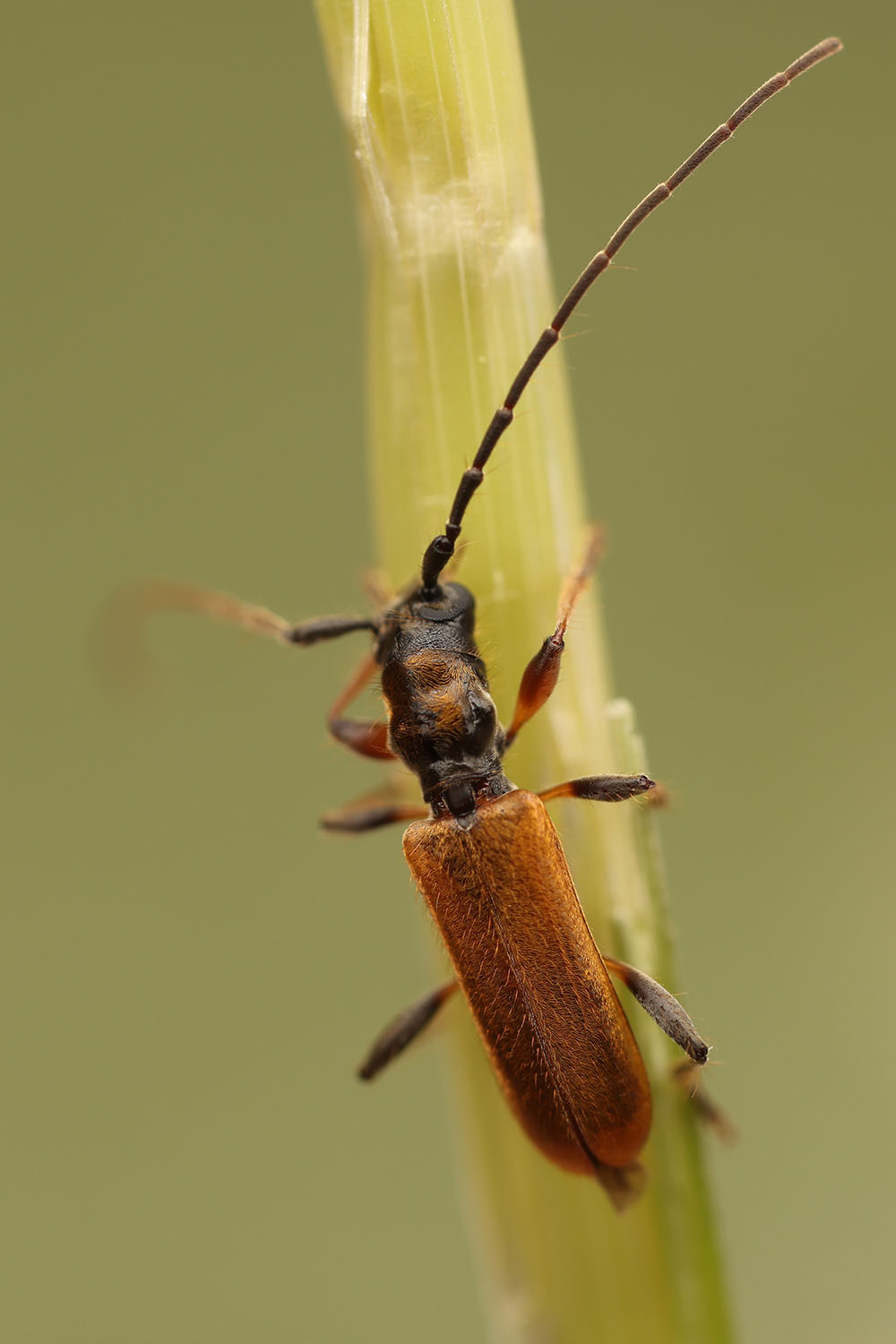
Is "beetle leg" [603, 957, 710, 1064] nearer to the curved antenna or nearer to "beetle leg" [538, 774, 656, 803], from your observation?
"beetle leg" [538, 774, 656, 803]

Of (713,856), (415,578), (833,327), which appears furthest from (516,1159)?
(833,327)

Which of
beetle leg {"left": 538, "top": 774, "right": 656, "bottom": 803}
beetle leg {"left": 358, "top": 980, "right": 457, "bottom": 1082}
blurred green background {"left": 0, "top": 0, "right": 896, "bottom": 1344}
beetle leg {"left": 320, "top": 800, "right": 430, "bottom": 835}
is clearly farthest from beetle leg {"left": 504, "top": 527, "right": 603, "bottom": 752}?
blurred green background {"left": 0, "top": 0, "right": 896, "bottom": 1344}

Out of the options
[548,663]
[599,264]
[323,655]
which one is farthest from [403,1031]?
[323,655]

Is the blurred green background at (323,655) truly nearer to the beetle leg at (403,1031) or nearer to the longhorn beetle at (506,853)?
the beetle leg at (403,1031)

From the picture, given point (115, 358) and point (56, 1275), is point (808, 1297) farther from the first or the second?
point (115, 358)

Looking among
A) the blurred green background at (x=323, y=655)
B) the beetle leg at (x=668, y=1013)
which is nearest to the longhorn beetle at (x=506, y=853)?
the beetle leg at (x=668, y=1013)

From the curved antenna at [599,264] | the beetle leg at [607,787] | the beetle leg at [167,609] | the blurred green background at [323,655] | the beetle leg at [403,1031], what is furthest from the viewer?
the blurred green background at [323,655]
